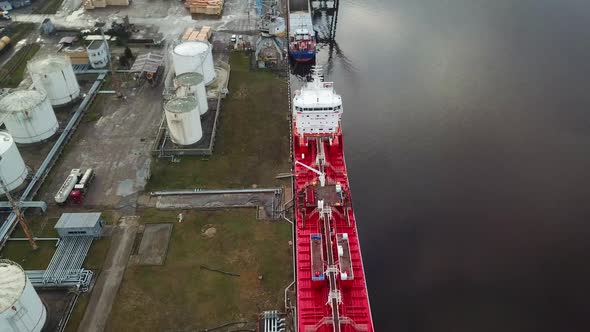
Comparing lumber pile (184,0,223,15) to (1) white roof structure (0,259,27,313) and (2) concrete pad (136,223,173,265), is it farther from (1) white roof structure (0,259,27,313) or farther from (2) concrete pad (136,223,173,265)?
(1) white roof structure (0,259,27,313)

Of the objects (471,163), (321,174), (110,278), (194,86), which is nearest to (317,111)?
(321,174)

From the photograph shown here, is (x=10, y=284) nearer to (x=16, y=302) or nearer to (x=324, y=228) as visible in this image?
(x=16, y=302)

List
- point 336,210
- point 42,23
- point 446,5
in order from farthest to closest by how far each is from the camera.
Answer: point 446,5
point 42,23
point 336,210

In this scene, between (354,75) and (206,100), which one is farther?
(354,75)

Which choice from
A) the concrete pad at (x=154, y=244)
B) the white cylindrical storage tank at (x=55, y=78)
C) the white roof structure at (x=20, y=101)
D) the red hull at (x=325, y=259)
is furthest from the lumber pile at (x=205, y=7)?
the concrete pad at (x=154, y=244)

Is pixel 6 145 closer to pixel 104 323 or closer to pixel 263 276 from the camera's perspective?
pixel 104 323

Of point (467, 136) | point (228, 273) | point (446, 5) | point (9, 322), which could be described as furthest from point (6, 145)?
point (446, 5)

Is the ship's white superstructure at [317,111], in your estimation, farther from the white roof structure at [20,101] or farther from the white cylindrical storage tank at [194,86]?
the white roof structure at [20,101]
